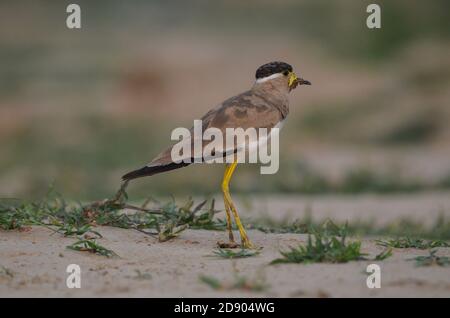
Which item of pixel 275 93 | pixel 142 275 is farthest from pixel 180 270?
pixel 275 93

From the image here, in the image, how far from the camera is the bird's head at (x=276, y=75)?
5973mm

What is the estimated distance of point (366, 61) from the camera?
18625 mm

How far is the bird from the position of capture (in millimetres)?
5211

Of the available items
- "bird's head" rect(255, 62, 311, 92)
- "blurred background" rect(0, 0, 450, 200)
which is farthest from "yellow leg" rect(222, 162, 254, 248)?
"blurred background" rect(0, 0, 450, 200)

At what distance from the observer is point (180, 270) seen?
4.73 m

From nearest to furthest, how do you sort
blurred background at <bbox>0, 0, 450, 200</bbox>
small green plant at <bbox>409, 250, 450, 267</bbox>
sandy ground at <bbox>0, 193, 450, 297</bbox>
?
1. sandy ground at <bbox>0, 193, 450, 297</bbox>
2. small green plant at <bbox>409, 250, 450, 267</bbox>
3. blurred background at <bbox>0, 0, 450, 200</bbox>

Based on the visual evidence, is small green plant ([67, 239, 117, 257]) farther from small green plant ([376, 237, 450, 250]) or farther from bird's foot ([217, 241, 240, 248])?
small green plant ([376, 237, 450, 250])

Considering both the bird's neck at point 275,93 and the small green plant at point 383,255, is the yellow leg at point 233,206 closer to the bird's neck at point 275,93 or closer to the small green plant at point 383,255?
the bird's neck at point 275,93

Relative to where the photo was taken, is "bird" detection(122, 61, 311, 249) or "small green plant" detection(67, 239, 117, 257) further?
"bird" detection(122, 61, 311, 249)

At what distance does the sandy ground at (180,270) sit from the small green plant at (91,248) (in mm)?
34

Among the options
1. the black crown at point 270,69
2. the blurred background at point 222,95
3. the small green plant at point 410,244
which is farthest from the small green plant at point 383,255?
the blurred background at point 222,95

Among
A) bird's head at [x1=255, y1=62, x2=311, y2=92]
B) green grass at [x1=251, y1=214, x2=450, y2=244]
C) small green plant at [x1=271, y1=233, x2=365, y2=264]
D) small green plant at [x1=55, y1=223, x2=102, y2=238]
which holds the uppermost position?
bird's head at [x1=255, y1=62, x2=311, y2=92]

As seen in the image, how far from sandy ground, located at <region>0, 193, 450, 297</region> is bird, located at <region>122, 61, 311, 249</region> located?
0.27 meters

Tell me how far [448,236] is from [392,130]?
692 cm
